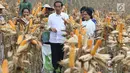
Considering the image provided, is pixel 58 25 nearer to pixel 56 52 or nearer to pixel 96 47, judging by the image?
pixel 56 52

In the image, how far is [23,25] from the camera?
493 cm

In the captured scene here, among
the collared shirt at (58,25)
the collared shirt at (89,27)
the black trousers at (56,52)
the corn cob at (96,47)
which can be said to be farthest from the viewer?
the black trousers at (56,52)

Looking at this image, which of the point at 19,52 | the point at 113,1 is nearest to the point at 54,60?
the point at 19,52

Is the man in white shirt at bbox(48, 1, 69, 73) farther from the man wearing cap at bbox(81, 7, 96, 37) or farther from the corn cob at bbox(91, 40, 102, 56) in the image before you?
the corn cob at bbox(91, 40, 102, 56)

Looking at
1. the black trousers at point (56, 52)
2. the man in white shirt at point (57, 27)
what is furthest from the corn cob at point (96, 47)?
the black trousers at point (56, 52)

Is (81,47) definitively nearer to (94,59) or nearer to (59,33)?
(94,59)

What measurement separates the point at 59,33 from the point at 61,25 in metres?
0.13

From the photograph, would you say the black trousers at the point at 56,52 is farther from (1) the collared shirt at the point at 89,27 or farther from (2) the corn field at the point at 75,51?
(1) the collared shirt at the point at 89,27

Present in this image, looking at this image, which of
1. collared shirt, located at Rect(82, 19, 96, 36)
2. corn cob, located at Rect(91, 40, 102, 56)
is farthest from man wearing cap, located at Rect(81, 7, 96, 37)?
corn cob, located at Rect(91, 40, 102, 56)

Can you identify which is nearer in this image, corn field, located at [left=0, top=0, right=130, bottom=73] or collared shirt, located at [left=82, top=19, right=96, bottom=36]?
corn field, located at [left=0, top=0, right=130, bottom=73]

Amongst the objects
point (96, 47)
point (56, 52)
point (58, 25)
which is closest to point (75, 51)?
point (96, 47)

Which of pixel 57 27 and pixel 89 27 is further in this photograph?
pixel 57 27

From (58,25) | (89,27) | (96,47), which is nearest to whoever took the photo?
(96,47)

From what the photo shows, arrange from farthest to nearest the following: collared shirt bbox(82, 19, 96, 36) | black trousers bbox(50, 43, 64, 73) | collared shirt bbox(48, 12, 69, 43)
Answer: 1. black trousers bbox(50, 43, 64, 73)
2. collared shirt bbox(48, 12, 69, 43)
3. collared shirt bbox(82, 19, 96, 36)
